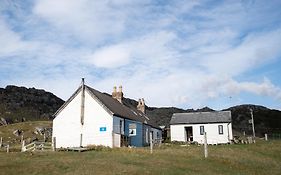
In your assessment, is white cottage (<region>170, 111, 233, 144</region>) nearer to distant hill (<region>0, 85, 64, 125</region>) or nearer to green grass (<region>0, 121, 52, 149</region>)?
green grass (<region>0, 121, 52, 149</region>)

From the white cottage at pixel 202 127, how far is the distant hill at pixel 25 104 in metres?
76.4

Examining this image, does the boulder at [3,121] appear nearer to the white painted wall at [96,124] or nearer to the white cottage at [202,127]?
the white cottage at [202,127]

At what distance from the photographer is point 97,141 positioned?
4322cm

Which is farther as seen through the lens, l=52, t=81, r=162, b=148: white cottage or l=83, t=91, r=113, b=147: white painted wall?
l=52, t=81, r=162, b=148: white cottage

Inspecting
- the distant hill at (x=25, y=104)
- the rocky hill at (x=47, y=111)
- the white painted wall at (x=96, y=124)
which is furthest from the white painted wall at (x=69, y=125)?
the distant hill at (x=25, y=104)

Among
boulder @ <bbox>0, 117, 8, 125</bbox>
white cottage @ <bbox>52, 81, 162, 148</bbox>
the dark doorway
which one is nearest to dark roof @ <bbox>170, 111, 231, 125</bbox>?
the dark doorway

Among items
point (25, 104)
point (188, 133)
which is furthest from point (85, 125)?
point (25, 104)

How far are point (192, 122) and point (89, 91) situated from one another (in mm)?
26161

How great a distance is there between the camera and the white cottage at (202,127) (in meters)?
61.2

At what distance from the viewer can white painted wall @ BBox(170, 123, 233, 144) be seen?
60.9 m

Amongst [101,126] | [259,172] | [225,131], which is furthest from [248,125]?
[259,172]

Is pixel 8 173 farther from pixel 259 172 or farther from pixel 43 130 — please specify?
pixel 43 130

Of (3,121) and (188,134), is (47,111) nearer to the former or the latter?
(3,121)

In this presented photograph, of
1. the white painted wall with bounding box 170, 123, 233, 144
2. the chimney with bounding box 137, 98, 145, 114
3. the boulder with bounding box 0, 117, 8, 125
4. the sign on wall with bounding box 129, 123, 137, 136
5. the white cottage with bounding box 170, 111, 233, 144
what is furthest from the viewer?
the boulder with bounding box 0, 117, 8, 125
